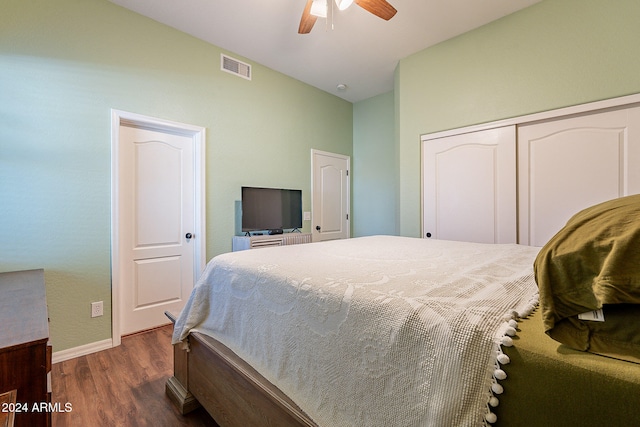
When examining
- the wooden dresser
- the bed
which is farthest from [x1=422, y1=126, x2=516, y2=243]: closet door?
the wooden dresser

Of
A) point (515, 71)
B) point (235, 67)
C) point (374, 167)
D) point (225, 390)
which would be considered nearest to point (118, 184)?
point (235, 67)

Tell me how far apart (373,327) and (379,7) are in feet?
7.49

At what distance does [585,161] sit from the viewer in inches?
94.4

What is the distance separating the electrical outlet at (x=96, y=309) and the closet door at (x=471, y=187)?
10.6 ft

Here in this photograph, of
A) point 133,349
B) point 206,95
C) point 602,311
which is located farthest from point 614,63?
point 133,349

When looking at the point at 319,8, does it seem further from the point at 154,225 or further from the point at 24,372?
the point at 24,372

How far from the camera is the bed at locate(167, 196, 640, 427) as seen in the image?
21.2 inches

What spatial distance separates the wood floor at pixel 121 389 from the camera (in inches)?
61.9

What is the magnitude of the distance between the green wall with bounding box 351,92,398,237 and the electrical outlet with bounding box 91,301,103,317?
11.4 ft

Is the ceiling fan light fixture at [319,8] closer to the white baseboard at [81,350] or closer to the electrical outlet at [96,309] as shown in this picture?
the electrical outlet at [96,309]

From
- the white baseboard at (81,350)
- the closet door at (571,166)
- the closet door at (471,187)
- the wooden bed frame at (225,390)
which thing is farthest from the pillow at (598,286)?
the white baseboard at (81,350)

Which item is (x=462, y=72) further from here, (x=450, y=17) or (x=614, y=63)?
(x=614, y=63)

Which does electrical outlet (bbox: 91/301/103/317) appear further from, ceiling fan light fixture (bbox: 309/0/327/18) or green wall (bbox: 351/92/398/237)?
green wall (bbox: 351/92/398/237)

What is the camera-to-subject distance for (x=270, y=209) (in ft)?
11.6
